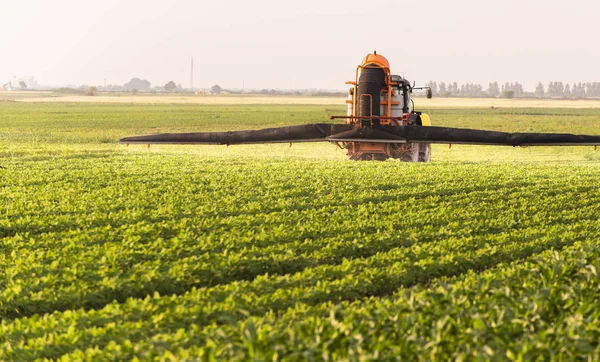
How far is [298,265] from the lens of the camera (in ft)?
33.0

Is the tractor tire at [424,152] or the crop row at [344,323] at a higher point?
the tractor tire at [424,152]

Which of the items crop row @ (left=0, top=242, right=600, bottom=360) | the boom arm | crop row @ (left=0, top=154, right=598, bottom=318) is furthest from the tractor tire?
crop row @ (left=0, top=242, right=600, bottom=360)

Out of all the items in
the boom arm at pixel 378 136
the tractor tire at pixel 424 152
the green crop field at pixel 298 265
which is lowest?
the green crop field at pixel 298 265

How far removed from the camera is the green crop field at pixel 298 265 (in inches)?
245

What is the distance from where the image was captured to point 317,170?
66.0 ft


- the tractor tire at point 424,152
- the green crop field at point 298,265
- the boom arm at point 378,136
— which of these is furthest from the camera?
the tractor tire at point 424,152

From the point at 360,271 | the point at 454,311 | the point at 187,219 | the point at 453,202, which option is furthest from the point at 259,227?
the point at 454,311

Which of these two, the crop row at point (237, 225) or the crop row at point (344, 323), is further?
the crop row at point (237, 225)

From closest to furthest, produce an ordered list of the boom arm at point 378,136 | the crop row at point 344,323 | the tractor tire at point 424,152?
the crop row at point 344,323 → the boom arm at point 378,136 → the tractor tire at point 424,152

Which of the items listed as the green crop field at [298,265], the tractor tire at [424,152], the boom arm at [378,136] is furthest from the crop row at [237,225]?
the tractor tire at [424,152]

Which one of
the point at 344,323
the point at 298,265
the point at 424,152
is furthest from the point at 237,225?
the point at 424,152

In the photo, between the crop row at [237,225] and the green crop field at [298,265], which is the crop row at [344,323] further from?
the crop row at [237,225]

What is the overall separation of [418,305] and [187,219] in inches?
256

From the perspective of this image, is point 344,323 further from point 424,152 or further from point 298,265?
point 424,152
